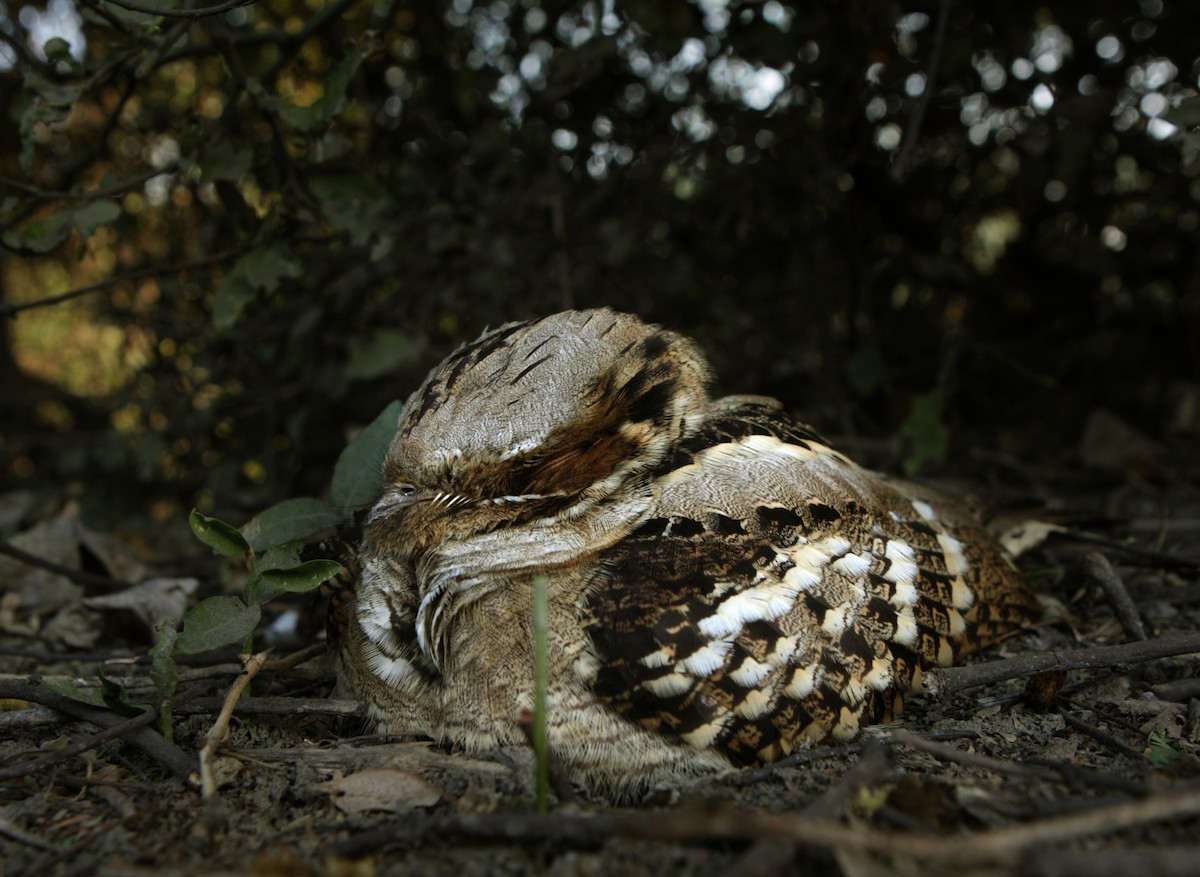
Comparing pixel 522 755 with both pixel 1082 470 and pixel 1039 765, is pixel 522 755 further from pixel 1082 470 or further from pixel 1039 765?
pixel 1082 470

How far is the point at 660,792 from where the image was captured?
1.79 metres

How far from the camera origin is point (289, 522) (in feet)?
7.36

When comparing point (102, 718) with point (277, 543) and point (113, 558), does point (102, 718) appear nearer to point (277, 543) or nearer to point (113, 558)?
point (277, 543)

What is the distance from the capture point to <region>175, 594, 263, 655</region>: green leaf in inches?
78.1

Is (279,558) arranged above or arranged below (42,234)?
below

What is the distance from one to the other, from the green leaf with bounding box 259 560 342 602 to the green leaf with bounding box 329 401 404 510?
11.1 inches

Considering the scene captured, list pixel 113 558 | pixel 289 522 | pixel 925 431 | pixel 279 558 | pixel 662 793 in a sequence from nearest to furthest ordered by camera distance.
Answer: pixel 662 793 → pixel 279 558 → pixel 289 522 → pixel 113 558 → pixel 925 431

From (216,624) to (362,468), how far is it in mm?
517

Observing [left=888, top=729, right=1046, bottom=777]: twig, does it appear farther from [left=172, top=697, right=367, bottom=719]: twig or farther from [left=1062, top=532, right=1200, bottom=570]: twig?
[left=1062, top=532, right=1200, bottom=570]: twig

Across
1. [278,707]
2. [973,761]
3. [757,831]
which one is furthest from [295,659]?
[973,761]

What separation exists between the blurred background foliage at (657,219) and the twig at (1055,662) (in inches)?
55.5

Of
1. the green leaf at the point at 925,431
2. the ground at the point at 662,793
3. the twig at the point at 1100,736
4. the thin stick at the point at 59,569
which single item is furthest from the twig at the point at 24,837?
the green leaf at the point at 925,431

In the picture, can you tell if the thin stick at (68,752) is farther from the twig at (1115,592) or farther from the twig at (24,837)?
the twig at (1115,592)

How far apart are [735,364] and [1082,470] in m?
1.58
